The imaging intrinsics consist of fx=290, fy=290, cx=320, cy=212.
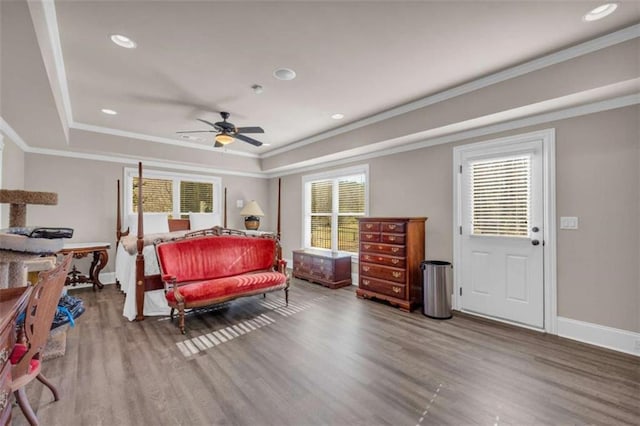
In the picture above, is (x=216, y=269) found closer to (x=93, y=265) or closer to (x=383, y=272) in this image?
(x=383, y=272)

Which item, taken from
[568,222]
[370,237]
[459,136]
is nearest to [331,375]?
[370,237]

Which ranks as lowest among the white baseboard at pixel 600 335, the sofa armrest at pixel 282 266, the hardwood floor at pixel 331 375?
the hardwood floor at pixel 331 375

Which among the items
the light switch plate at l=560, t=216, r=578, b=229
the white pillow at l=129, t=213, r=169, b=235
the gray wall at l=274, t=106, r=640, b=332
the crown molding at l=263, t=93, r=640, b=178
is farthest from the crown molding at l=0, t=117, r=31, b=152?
the light switch plate at l=560, t=216, r=578, b=229

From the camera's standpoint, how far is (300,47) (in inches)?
97.0

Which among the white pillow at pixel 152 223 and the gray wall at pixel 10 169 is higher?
the gray wall at pixel 10 169

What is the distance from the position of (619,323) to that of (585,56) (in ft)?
7.91

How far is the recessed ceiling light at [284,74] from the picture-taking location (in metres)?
2.87

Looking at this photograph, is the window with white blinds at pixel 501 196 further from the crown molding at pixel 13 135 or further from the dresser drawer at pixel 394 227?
the crown molding at pixel 13 135

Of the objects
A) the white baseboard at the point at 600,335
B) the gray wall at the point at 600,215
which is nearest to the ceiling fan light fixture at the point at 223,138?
the gray wall at the point at 600,215

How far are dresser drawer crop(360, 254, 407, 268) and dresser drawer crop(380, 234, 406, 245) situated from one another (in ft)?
0.72

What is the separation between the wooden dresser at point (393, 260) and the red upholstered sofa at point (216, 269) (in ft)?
4.12

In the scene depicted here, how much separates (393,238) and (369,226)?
1.50 ft

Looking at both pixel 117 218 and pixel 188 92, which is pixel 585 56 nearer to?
pixel 188 92

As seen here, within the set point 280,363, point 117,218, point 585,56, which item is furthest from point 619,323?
point 117,218
